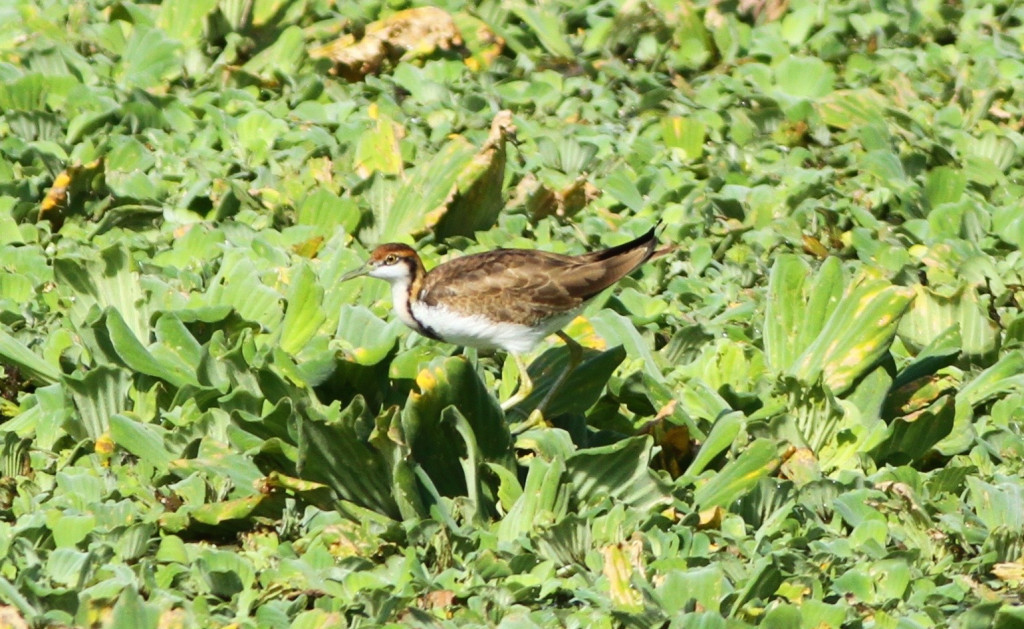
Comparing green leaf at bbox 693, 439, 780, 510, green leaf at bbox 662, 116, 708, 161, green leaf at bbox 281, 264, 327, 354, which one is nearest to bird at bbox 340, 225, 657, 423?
green leaf at bbox 281, 264, 327, 354

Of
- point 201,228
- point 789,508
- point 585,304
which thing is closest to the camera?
point 789,508

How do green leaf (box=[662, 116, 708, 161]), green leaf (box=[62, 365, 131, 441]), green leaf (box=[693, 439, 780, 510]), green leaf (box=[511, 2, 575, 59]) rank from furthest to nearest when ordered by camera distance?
green leaf (box=[511, 2, 575, 59]) → green leaf (box=[662, 116, 708, 161]) → green leaf (box=[62, 365, 131, 441]) → green leaf (box=[693, 439, 780, 510])

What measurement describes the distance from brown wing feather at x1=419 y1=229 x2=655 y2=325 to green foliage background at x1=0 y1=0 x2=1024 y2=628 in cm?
23

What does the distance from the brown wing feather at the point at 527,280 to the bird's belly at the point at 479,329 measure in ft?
0.10

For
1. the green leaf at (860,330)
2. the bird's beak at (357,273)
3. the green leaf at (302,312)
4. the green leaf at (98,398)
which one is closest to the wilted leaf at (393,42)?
the bird's beak at (357,273)

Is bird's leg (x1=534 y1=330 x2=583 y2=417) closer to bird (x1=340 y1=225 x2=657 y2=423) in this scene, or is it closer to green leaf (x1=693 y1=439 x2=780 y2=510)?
bird (x1=340 y1=225 x2=657 y2=423)

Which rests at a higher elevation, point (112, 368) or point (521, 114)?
point (112, 368)

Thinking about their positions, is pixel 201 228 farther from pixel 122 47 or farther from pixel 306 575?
pixel 306 575

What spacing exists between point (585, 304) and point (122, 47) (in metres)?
3.54

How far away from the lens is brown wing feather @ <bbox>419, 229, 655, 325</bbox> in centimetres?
546

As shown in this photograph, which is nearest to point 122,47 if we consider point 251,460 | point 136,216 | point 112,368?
point 136,216

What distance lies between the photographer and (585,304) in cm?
567

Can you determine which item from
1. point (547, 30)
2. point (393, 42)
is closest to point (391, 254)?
point (393, 42)

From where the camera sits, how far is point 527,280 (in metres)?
5.57
